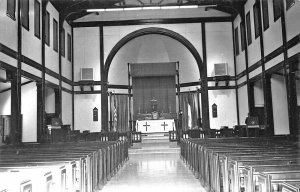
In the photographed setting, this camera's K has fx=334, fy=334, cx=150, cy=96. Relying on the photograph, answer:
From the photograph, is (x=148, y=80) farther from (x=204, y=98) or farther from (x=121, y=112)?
(x=204, y=98)

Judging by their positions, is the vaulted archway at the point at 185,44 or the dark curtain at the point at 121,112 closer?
the vaulted archway at the point at 185,44

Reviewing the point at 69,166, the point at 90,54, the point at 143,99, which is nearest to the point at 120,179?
the point at 69,166

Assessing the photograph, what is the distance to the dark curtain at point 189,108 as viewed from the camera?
16.8m

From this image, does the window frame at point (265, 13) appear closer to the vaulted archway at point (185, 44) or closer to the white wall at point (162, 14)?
the white wall at point (162, 14)

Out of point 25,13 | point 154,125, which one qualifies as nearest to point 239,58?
point 154,125

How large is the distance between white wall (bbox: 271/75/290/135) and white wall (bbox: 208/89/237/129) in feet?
11.2

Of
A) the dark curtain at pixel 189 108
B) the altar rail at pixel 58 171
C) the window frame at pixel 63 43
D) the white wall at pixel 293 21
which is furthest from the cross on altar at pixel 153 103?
the altar rail at pixel 58 171

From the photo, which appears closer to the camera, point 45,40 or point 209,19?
point 45,40

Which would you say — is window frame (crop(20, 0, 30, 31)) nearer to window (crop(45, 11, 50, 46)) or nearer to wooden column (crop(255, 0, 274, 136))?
window (crop(45, 11, 50, 46))

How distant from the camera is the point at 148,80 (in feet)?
61.8

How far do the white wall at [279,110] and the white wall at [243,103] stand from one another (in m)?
1.98

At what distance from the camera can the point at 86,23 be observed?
50.9ft

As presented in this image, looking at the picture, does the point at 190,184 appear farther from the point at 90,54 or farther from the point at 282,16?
the point at 90,54

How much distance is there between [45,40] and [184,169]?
7134 millimetres
